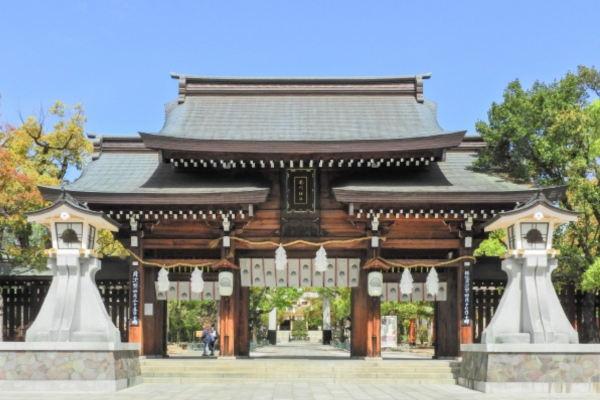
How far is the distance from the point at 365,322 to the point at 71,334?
904 centimetres

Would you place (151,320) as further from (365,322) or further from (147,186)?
(365,322)

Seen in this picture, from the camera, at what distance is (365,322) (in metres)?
22.2

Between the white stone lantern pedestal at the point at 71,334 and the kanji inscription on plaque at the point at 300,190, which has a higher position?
the kanji inscription on plaque at the point at 300,190

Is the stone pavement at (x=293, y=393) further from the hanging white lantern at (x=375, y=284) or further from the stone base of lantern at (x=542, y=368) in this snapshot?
the hanging white lantern at (x=375, y=284)

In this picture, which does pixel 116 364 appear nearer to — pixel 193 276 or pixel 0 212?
pixel 193 276

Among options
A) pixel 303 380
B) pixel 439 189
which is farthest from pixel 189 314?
pixel 303 380

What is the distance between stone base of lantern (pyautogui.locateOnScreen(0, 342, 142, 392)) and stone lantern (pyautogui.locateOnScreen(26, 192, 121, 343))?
0.52m

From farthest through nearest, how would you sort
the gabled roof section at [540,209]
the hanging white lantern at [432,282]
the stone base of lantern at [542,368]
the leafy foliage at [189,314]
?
1. the leafy foliage at [189,314]
2. the hanging white lantern at [432,282]
3. the gabled roof section at [540,209]
4. the stone base of lantern at [542,368]

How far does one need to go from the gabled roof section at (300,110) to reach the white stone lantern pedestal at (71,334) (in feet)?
16.6

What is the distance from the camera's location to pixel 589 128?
23.1 m

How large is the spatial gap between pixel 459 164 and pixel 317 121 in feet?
15.9

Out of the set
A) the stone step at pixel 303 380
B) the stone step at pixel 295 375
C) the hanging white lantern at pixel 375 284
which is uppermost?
the hanging white lantern at pixel 375 284

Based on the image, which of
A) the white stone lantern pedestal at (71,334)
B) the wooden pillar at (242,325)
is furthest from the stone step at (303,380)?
the wooden pillar at (242,325)

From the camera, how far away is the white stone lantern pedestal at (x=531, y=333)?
15852 mm
